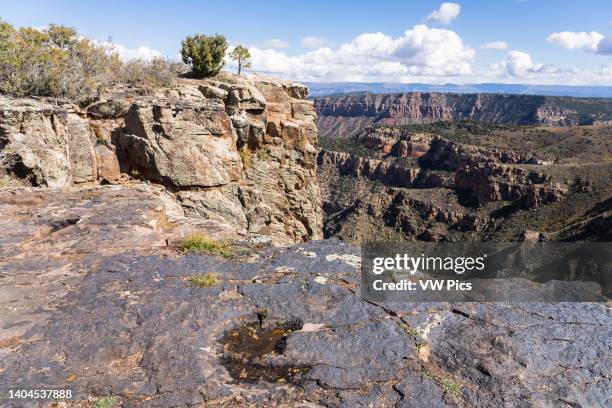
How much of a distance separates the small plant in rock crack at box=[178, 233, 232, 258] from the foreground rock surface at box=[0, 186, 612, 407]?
0.24m

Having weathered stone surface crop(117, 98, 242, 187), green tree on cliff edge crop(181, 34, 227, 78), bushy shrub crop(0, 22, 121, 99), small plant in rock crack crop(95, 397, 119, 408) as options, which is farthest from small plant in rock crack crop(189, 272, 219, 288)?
green tree on cliff edge crop(181, 34, 227, 78)

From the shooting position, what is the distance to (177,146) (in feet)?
41.7

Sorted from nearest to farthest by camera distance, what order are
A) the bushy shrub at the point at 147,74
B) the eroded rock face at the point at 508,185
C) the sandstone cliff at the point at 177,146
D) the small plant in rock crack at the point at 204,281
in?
the small plant in rock crack at the point at 204,281, the sandstone cliff at the point at 177,146, the bushy shrub at the point at 147,74, the eroded rock face at the point at 508,185

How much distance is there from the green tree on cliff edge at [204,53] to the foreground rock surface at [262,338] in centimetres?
1175

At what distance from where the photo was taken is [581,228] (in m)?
49.8

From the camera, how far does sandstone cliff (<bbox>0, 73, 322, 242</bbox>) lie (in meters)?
10.7

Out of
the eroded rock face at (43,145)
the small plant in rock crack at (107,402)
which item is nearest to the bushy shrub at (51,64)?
A: the eroded rock face at (43,145)

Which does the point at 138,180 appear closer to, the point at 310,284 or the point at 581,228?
the point at 310,284

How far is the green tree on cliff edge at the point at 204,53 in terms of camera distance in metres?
17.0

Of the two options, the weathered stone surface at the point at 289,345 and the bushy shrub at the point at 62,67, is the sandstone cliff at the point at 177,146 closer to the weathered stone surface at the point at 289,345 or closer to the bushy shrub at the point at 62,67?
the bushy shrub at the point at 62,67

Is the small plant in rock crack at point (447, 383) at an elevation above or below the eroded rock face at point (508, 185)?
above

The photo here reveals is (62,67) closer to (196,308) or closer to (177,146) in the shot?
(177,146)

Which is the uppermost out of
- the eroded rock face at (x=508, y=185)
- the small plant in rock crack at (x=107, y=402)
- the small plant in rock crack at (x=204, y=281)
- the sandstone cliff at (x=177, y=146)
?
the sandstone cliff at (x=177, y=146)

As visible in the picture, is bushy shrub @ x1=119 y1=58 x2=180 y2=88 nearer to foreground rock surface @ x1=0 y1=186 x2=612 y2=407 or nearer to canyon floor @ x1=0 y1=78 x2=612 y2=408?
canyon floor @ x1=0 y1=78 x2=612 y2=408
